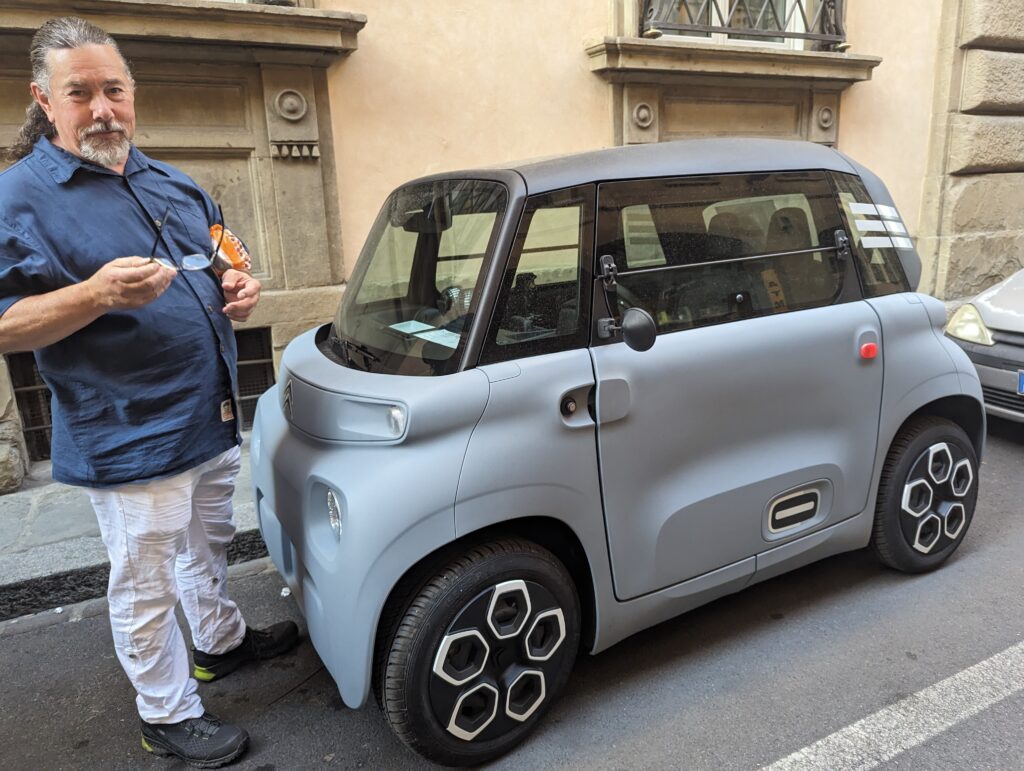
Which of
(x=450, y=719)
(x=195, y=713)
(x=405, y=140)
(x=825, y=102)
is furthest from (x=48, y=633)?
Answer: (x=825, y=102)

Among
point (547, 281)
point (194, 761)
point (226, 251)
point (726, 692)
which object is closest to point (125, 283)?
point (226, 251)

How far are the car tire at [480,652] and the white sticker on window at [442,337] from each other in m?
0.59

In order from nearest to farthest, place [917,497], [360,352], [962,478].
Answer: [360,352] < [917,497] < [962,478]

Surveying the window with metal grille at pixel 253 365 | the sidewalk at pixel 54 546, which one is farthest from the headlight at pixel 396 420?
the window with metal grille at pixel 253 365

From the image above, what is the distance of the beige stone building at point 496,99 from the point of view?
15.1 feet

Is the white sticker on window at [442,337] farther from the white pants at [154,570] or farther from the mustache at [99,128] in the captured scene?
the mustache at [99,128]

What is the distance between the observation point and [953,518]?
10.3 feet

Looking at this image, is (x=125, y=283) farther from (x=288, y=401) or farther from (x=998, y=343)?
(x=998, y=343)

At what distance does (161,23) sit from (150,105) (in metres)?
0.48

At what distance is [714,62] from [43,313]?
5.67 metres

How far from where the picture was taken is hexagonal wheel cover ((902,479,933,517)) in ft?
9.71

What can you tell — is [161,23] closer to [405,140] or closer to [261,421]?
[405,140]

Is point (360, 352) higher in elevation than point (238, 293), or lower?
lower

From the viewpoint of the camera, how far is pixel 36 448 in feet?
15.7
